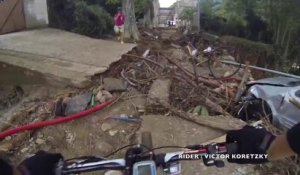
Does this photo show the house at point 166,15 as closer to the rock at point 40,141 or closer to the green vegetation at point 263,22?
the green vegetation at point 263,22

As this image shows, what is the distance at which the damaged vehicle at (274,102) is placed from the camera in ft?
19.1

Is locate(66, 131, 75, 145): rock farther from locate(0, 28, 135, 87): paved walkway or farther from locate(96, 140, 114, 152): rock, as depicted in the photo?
locate(0, 28, 135, 87): paved walkway

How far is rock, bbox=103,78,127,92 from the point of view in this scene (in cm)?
618

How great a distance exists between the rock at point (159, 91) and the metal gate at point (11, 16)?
6.50 m

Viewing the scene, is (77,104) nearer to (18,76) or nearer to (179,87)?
(18,76)

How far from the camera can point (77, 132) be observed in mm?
5207

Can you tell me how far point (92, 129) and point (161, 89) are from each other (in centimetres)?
150

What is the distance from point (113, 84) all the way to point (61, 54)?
2.15 metres

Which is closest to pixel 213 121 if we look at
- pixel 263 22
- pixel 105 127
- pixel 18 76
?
pixel 105 127

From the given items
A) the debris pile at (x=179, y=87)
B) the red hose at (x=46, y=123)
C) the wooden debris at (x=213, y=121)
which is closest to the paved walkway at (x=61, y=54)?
the debris pile at (x=179, y=87)

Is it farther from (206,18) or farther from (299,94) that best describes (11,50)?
(206,18)

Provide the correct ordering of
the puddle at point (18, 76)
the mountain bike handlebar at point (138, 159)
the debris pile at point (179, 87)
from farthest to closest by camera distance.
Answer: the puddle at point (18, 76), the debris pile at point (179, 87), the mountain bike handlebar at point (138, 159)

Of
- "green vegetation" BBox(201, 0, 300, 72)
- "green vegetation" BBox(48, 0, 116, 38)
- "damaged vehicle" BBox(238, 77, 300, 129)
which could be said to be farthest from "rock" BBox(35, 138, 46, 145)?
"green vegetation" BBox(201, 0, 300, 72)

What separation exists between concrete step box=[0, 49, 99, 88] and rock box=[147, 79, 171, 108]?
1053 mm
